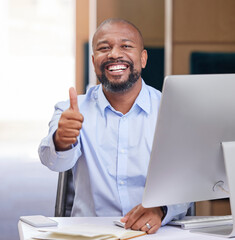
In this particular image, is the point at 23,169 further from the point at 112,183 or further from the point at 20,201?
the point at 112,183

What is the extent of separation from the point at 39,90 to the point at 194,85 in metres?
14.4

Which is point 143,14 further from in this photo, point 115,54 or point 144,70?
point 115,54

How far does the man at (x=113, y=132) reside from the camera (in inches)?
84.0

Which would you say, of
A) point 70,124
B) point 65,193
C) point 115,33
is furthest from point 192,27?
point 70,124

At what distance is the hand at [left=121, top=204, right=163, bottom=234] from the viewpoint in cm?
180

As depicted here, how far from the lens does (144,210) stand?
1.84 m

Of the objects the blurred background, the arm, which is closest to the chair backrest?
the arm

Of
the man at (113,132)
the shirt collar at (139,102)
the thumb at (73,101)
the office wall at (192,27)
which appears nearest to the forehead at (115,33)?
the man at (113,132)

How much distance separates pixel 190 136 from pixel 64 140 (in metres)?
0.44

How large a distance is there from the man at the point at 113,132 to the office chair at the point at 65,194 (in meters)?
0.11

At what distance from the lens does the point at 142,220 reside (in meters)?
1.80

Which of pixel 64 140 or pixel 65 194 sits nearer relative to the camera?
pixel 64 140

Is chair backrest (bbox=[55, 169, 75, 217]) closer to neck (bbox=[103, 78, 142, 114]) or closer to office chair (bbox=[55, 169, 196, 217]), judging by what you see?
office chair (bbox=[55, 169, 196, 217])

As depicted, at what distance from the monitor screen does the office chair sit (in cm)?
79
